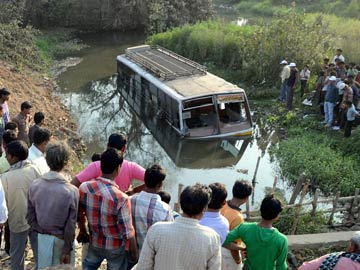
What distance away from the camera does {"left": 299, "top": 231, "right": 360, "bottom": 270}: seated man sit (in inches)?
132

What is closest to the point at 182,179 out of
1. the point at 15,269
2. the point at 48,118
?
the point at 48,118

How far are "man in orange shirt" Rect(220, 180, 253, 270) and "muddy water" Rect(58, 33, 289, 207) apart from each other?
19.5ft

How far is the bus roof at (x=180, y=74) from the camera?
13.2m

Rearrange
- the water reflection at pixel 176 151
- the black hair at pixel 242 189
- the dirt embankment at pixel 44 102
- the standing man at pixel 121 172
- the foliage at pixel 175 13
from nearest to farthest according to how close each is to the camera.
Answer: the black hair at pixel 242 189, the standing man at pixel 121 172, the water reflection at pixel 176 151, the dirt embankment at pixel 44 102, the foliage at pixel 175 13

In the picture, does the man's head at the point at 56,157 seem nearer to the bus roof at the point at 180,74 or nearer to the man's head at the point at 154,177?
the man's head at the point at 154,177

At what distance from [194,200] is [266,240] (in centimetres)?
83

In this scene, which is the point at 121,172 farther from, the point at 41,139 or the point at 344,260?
the point at 344,260

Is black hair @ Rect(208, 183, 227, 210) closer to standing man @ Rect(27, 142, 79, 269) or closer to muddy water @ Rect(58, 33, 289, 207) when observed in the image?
standing man @ Rect(27, 142, 79, 269)

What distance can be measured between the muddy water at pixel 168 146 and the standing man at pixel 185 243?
695 centimetres

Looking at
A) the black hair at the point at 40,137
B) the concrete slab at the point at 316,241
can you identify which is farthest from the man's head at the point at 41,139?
the concrete slab at the point at 316,241

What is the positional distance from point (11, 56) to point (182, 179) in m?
10.3

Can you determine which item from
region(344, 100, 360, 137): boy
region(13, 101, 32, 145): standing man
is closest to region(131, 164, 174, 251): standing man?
region(13, 101, 32, 145): standing man

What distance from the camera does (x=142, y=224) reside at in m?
3.89

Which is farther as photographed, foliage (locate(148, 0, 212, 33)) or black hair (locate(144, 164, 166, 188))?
foliage (locate(148, 0, 212, 33))
